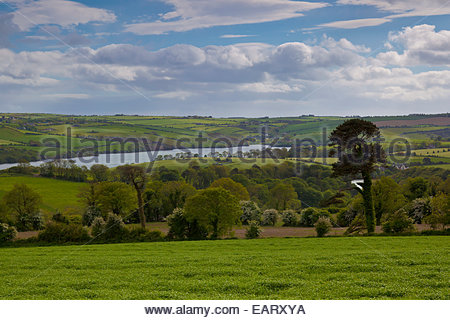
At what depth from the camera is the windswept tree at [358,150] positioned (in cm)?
2445

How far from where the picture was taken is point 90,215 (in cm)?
4053

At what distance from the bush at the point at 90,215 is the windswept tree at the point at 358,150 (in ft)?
90.1

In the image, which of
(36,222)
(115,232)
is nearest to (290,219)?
(115,232)

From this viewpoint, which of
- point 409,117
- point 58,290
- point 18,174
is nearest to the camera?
point 58,290

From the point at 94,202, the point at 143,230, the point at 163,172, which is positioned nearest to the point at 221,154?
the point at 163,172

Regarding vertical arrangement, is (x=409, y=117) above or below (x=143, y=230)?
above

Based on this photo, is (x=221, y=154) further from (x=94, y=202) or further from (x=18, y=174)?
(x=94, y=202)

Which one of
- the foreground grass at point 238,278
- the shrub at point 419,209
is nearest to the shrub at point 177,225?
the foreground grass at point 238,278

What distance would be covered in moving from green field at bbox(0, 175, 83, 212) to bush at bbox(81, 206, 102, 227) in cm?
2034

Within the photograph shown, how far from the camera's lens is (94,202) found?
43.5 m

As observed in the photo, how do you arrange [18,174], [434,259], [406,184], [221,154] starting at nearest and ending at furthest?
[434,259]
[406,184]
[18,174]
[221,154]

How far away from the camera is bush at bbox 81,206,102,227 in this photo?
40.3m

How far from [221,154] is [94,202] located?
63676 mm

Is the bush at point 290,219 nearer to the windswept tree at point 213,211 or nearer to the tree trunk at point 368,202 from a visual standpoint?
the windswept tree at point 213,211
